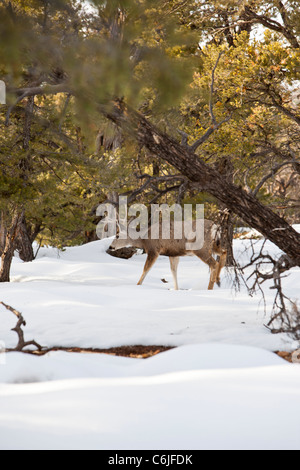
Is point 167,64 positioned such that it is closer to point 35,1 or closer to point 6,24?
point 6,24

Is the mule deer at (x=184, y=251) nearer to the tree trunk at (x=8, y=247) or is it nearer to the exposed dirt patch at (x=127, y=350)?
the tree trunk at (x=8, y=247)

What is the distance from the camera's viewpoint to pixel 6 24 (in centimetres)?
627

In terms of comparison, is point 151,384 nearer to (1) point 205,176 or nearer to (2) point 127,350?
(2) point 127,350

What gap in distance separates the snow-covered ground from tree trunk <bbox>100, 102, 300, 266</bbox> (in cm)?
147

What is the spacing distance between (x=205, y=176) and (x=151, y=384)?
3787 mm

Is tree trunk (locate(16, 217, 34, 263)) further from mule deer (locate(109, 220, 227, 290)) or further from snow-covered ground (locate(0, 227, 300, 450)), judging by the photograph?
snow-covered ground (locate(0, 227, 300, 450))

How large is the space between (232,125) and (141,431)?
8.80 meters

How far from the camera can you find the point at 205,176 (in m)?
7.05

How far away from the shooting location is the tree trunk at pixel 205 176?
6934mm

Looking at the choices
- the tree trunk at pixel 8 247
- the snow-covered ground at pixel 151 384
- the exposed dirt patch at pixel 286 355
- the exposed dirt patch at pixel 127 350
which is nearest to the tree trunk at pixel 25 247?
the tree trunk at pixel 8 247

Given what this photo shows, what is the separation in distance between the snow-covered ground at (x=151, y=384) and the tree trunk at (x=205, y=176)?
4.82 ft

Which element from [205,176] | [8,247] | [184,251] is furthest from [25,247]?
[205,176]

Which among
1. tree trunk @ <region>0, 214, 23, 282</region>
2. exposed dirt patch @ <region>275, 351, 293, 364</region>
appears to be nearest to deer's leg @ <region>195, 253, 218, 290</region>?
tree trunk @ <region>0, 214, 23, 282</region>

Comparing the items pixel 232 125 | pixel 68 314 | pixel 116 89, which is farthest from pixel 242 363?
pixel 232 125
